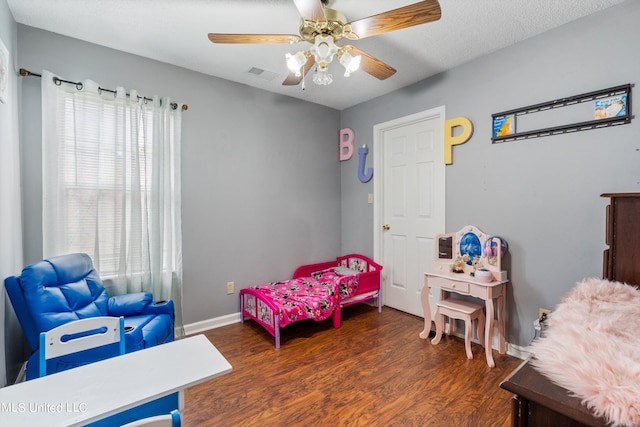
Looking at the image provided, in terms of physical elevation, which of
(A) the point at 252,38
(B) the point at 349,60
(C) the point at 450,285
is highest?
(A) the point at 252,38

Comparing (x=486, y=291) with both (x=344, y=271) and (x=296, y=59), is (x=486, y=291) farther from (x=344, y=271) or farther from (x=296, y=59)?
(x=296, y=59)

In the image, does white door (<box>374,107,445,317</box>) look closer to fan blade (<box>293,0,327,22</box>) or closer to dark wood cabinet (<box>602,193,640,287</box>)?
dark wood cabinet (<box>602,193,640,287</box>)

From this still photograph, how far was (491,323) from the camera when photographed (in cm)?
222

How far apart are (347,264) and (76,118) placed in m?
3.03

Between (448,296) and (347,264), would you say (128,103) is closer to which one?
(347,264)

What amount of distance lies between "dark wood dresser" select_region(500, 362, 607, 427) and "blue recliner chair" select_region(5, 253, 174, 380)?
1.92 metres

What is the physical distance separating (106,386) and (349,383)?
1.50 m

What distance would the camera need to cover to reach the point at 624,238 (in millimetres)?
1460

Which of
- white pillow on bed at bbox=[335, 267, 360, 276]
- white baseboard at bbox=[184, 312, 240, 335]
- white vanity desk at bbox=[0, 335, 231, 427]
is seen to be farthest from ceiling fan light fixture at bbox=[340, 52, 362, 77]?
white baseboard at bbox=[184, 312, 240, 335]

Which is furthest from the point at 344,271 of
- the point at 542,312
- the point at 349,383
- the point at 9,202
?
the point at 9,202

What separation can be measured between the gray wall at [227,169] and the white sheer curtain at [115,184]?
14 cm

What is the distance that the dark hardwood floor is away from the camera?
65.9 inches

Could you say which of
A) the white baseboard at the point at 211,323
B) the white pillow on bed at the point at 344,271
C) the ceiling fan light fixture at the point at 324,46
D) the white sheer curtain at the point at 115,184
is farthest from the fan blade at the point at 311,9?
the white baseboard at the point at 211,323

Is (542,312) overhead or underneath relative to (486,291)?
underneath
